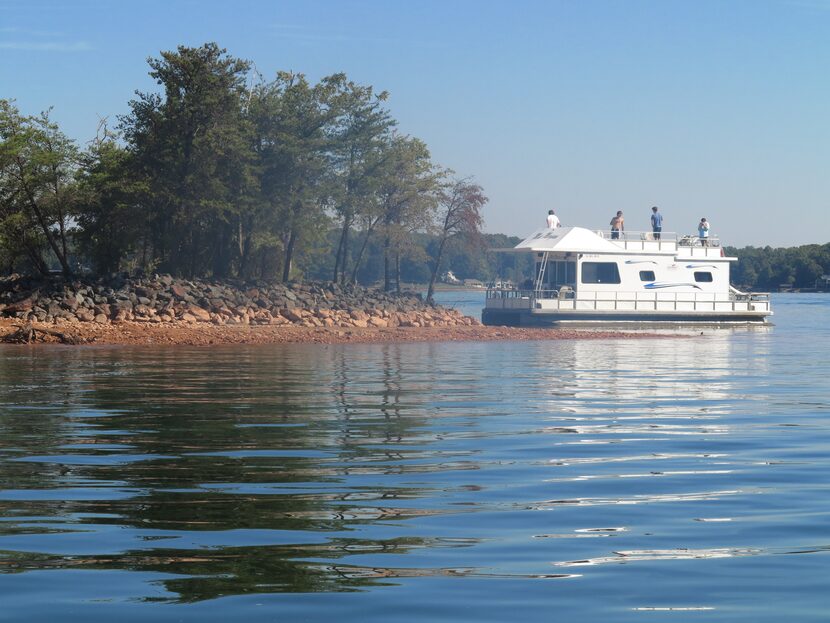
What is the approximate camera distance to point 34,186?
48.1 m

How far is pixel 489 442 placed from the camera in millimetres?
12164

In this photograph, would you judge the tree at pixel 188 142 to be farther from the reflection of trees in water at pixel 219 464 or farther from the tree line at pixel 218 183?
the reflection of trees in water at pixel 219 464

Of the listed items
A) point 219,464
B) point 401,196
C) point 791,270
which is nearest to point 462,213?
point 401,196

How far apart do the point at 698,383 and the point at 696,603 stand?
628 inches

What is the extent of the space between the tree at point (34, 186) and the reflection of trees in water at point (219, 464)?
93.8 feet

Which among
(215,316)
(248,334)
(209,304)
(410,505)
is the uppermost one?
(209,304)

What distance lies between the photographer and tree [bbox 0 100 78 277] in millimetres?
47469

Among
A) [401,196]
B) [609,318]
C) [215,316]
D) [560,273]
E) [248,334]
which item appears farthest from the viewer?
[401,196]

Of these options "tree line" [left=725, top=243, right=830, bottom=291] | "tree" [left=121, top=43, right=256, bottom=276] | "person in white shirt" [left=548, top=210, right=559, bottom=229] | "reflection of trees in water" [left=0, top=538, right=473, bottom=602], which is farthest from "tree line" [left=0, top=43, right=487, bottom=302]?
"tree line" [left=725, top=243, right=830, bottom=291]

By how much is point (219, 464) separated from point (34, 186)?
40834 mm

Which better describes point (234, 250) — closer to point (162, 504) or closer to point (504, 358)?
point (504, 358)

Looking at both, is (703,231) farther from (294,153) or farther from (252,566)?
(252,566)

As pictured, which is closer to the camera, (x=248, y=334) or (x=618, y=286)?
(x=248, y=334)

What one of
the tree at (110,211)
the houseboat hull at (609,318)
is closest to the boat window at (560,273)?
the houseboat hull at (609,318)
